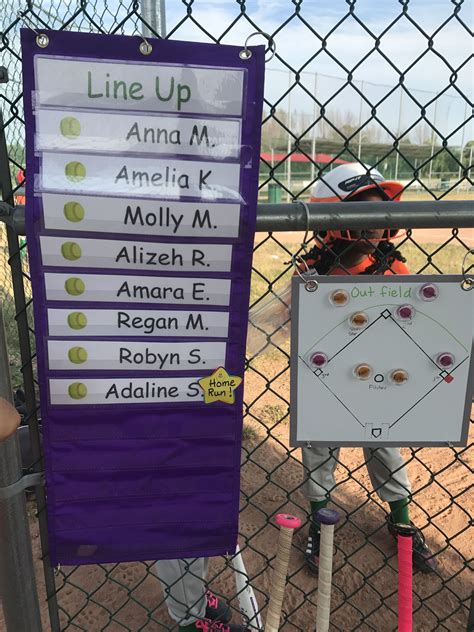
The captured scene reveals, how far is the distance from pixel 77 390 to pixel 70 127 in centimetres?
62

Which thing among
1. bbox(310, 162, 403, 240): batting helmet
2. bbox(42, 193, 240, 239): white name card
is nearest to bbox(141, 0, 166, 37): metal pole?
bbox(310, 162, 403, 240): batting helmet

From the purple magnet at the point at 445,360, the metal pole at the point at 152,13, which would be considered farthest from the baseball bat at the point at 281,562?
the metal pole at the point at 152,13

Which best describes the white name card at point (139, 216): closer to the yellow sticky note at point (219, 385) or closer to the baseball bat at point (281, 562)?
the yellow sticky note at point (219, 385)

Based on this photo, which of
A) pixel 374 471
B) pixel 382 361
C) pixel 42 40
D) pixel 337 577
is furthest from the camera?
pixel 374 471

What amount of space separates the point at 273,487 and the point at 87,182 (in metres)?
2.51

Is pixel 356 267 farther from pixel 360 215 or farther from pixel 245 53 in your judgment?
pixel 245 53

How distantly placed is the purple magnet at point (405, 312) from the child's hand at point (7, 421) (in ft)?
3.18

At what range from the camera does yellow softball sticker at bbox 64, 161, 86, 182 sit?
119 centimetres

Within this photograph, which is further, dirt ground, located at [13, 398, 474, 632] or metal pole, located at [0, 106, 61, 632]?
dirt ground, located at [13, 398, 474, 632]

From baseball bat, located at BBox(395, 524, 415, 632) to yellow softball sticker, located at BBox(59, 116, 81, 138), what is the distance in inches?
51.1

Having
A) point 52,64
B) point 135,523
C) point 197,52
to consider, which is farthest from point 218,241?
point 135,523

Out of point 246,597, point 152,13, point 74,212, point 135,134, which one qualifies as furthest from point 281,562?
point 152,13

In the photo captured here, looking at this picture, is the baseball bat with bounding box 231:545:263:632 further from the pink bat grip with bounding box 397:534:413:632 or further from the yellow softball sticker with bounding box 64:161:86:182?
the yellow softball sticker with bounding box 64:161:86:182

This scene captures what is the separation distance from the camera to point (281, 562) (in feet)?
4.93
